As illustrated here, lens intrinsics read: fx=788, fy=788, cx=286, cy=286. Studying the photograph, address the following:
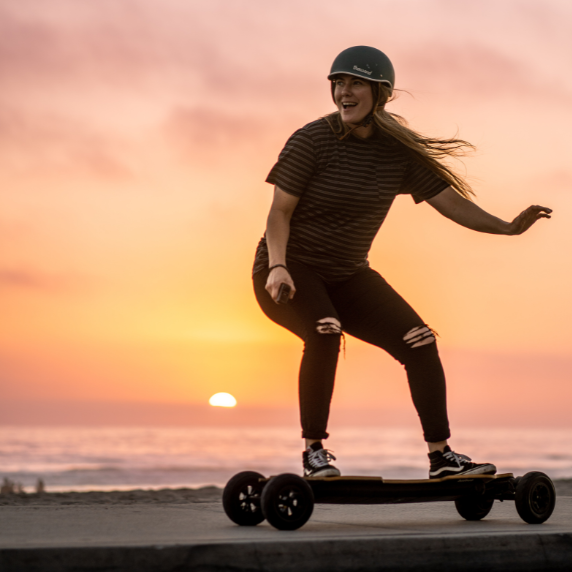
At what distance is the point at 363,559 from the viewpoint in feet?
9.21

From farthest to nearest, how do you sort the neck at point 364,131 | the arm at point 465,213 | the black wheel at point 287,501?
the arm at point 465,213
the neck at point 364,131
the black wheel at point 287,501

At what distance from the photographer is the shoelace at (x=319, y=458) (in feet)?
11.1

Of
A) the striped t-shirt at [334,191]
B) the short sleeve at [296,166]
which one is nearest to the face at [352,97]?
the striped t-shirt at [334,191]

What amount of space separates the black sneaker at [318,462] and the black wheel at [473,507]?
817mm

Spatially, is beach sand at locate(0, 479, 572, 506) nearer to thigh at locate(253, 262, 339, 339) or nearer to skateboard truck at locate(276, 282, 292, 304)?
thigh at locate(253, 262, 339, 339)

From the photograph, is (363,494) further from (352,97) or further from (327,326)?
(352,97)

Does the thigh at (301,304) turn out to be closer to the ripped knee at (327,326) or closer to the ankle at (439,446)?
the ripped knee at (327,326)

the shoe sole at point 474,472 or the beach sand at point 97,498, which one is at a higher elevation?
the shoe sole at point 474,472

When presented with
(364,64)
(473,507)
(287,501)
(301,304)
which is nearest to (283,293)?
(301,304)

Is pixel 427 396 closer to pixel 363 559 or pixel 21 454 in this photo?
pixel 363 559

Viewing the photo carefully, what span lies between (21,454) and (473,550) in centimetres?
3975

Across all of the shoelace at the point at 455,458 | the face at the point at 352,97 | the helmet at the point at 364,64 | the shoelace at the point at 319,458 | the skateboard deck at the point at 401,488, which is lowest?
the skateboard deck at the point at 401,488

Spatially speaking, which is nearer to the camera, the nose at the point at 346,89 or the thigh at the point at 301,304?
the thigh at the point at 301,304

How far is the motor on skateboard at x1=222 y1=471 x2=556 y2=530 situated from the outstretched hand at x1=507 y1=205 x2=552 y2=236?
118 cm
